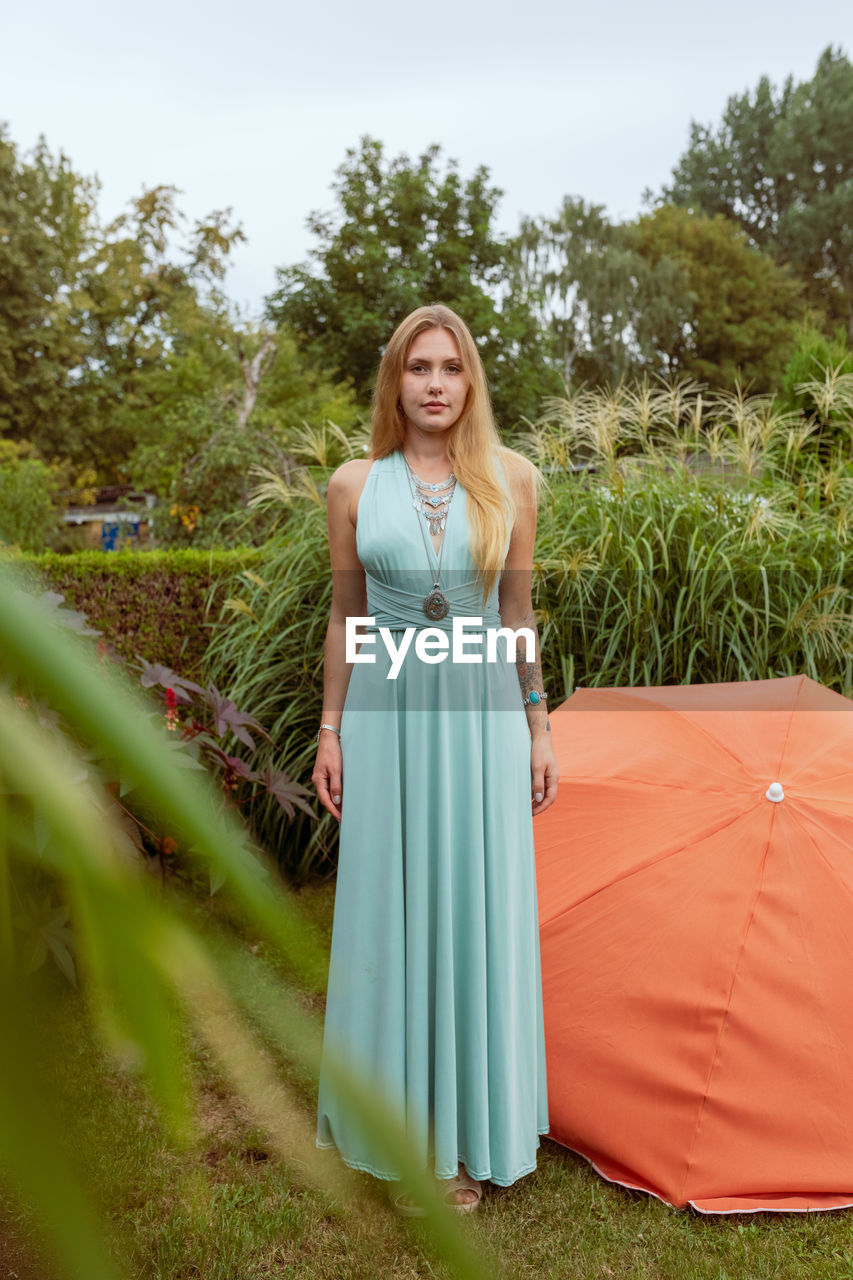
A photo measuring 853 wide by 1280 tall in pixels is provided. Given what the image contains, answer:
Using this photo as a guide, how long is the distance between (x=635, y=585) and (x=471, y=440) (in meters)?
2.11

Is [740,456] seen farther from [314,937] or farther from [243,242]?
[243,242]

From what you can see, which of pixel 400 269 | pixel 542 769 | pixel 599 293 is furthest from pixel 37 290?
pixel 542 769

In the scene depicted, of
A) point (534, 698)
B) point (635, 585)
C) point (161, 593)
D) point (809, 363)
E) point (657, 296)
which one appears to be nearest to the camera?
point (534, 698)

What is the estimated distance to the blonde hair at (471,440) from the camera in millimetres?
2375

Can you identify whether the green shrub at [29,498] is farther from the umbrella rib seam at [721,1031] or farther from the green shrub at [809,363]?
the umbrella rib seam at [721,1031]

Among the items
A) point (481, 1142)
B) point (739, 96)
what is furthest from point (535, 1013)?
point (739, 96)

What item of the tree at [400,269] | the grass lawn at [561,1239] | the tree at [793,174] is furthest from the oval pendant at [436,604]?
the tree at [793,174]

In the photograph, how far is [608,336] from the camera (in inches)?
1321

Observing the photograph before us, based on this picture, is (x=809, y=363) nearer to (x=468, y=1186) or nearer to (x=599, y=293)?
(x=468, y=1186)

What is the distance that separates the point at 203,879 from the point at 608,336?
116ft

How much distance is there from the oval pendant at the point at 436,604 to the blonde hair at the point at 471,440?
108 millimetres

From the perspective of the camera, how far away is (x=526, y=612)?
2.61 m

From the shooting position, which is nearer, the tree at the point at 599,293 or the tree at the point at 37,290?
the tree at the point at 37,290

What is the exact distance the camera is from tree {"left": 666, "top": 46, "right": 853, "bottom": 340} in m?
36.2
